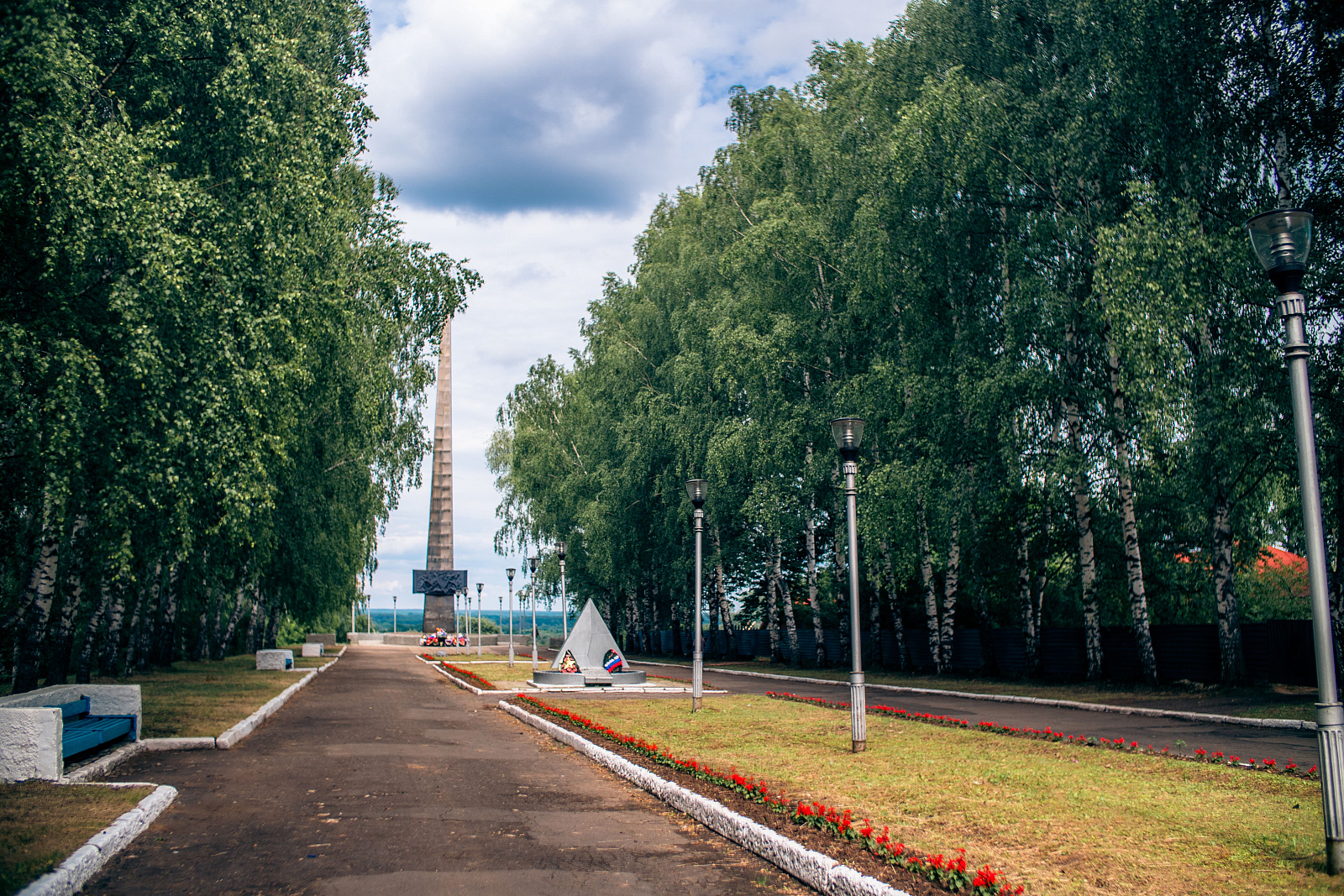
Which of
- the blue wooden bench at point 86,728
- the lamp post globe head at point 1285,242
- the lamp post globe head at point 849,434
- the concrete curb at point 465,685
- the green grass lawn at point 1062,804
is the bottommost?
the concrete curb at point 465,685

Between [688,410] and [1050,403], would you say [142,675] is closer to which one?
[688,410]

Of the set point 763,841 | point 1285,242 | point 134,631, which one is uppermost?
point 1285,242

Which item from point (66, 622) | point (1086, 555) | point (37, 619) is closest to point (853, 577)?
point (37, 619)

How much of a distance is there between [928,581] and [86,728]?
2108 cm

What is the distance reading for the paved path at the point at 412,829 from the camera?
6.12 metres

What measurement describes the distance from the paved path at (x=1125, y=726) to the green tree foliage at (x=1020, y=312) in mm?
4306

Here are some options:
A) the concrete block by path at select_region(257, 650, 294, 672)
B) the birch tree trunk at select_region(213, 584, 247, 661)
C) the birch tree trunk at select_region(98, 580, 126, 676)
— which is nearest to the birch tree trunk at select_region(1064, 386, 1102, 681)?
the birch tree trunk at select_region(98, 580, 126, 676)

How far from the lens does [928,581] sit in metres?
26.4

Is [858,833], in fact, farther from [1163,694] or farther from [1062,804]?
[1163,694]

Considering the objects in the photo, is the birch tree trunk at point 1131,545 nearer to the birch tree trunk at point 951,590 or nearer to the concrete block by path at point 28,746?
the birch tree trunk at point 951,590

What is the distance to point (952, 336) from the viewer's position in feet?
77.5

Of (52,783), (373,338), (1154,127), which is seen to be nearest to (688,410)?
(373,338)

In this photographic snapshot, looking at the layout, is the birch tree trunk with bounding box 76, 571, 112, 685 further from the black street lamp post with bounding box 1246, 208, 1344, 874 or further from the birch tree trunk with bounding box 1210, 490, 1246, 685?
the birch tree trunk with bounding box 1210, 490, 1246, 685

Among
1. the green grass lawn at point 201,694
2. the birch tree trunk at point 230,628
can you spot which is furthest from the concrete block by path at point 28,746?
the birch tree trunk at point 230,628
